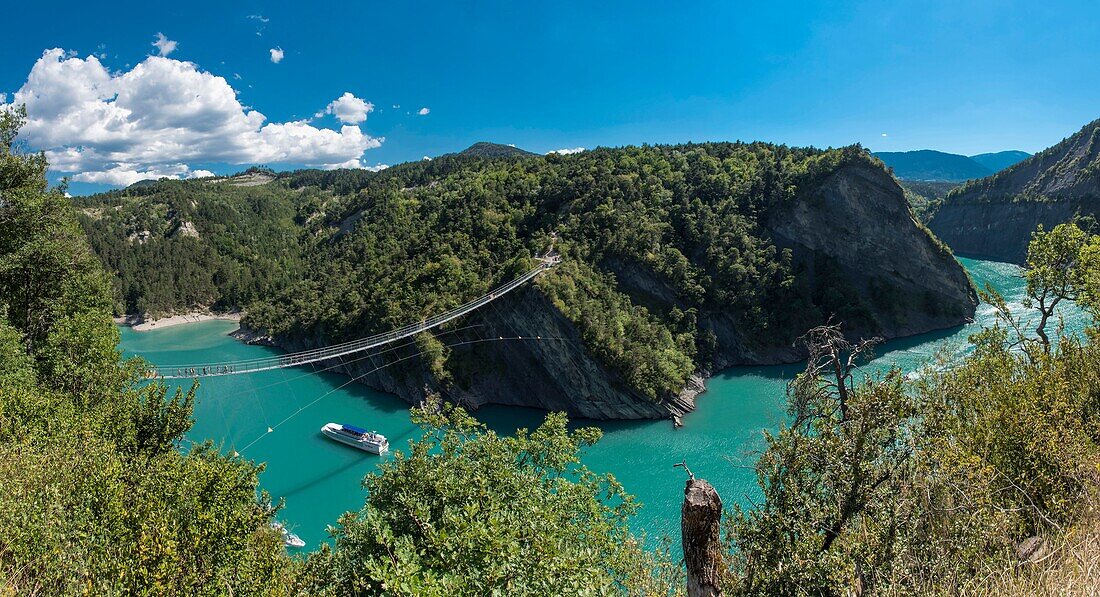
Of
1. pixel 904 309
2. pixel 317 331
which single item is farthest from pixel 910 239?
pixel 317 331

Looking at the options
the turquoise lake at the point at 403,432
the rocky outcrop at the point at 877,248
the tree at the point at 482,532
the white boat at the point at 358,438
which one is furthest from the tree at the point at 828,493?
the rocky outcrop at the point at 877,248

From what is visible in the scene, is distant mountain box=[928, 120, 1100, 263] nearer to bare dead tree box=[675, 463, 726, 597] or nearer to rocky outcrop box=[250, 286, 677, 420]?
rocky outcrop box=[250, 286, 677, 420]

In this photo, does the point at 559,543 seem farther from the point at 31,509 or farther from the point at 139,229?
the point at 139,229

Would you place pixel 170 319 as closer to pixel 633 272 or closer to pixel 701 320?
pixel 633 272

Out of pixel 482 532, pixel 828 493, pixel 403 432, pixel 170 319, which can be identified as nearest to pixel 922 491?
A: pixel 828 493

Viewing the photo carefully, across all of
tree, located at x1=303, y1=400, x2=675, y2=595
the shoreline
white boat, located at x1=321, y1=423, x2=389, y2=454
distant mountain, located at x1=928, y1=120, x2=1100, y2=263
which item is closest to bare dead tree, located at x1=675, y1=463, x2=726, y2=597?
tree, located at x1=303, y1=400, x2=675, y2=595

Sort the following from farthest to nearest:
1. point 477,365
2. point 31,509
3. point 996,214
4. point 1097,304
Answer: point 996,214, point 477,365, point 1097,304, point 31,509

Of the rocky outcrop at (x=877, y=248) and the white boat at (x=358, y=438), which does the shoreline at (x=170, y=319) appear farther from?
the rocky outcrop at (x=877, y=248)
